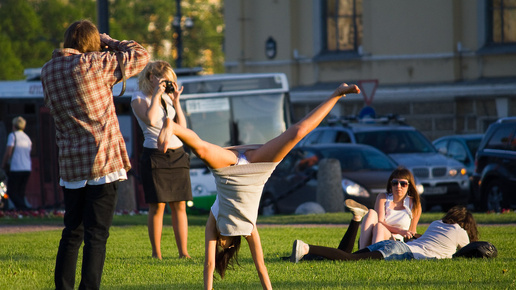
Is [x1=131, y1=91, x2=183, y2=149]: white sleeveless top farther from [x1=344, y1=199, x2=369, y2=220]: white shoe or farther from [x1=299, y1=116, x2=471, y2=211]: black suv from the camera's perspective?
[x1=299, y1=116, x2=471, y2=211]: black suv

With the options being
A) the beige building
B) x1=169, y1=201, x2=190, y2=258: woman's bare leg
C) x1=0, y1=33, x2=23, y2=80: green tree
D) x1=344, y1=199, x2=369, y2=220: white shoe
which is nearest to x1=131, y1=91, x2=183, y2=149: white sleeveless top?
x1=169, y1=201, x2=190, y2=258: woman's bare leg

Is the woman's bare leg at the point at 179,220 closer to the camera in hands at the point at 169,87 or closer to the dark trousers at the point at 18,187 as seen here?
the camera in hands at the point at 169,87

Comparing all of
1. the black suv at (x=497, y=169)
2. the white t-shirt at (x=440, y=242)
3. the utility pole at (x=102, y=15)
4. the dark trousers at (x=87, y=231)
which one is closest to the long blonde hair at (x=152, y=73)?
the dark trousers at (x=87, y=231)

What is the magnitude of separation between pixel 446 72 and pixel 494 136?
11356 mm

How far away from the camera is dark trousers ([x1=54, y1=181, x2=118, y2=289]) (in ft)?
20.2

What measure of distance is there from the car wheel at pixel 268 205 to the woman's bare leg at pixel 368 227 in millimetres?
7675

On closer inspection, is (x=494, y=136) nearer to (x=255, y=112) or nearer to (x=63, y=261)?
(x=255, y=112)

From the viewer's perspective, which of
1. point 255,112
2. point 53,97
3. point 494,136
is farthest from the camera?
point 255,112

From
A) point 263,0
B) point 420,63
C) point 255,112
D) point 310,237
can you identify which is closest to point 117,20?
point 263,0

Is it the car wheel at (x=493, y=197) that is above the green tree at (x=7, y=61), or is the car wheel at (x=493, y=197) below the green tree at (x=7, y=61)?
below

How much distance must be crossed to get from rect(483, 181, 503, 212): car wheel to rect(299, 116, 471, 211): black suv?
43.0 inches

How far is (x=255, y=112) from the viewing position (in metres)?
18.1

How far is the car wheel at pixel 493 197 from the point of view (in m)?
16.6

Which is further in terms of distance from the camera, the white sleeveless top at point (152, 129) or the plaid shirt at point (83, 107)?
the white sleeveless top at point (152, 129)
